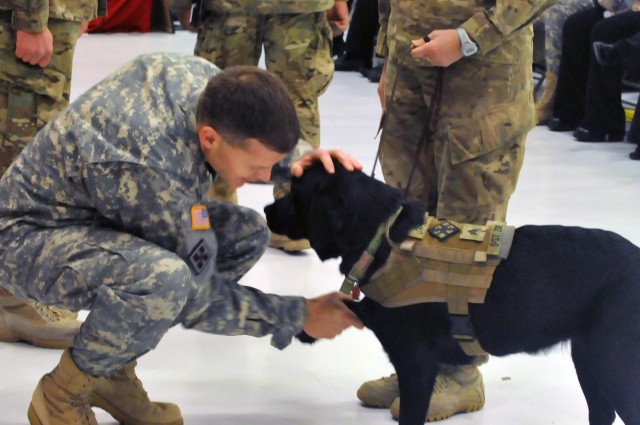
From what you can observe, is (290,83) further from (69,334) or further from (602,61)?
(602,61)

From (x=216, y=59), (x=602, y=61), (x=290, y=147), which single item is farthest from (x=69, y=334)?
(x=602, y=61)

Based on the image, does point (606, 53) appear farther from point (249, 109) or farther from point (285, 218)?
point (249, 109)

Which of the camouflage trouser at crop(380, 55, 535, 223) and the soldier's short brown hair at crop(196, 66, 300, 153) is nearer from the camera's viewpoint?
the soldier's short brown hair at crop(196, 66, 300, 153)

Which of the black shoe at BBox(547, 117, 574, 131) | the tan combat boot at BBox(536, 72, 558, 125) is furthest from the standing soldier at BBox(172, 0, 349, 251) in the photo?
the tan combat boot at BBox(536, 72, 558, 125)

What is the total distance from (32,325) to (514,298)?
136 cm

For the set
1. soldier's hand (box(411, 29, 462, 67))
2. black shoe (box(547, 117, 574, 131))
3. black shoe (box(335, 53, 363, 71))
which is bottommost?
black shoe (box(335, 53, 363, 71))

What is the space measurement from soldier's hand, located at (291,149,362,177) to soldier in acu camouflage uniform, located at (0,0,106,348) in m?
0.95

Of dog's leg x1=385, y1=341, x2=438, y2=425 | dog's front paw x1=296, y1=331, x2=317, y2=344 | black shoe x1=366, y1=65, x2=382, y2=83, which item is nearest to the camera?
dog's leg x1=385, y1=341, x2=438, y2=425

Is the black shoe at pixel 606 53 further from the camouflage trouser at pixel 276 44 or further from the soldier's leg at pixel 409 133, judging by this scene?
the soldier's leg at pixel 409 133

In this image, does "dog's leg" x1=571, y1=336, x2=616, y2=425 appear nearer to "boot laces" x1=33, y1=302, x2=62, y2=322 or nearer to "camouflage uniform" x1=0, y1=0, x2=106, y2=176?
"boot laces" x1=33, y1=302, x2=62, y2=322

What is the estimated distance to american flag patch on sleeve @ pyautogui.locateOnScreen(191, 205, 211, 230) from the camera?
1.98 meters

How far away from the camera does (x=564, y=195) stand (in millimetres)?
4316

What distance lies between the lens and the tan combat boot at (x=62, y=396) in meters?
2.03

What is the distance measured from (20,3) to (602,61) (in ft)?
11.8
